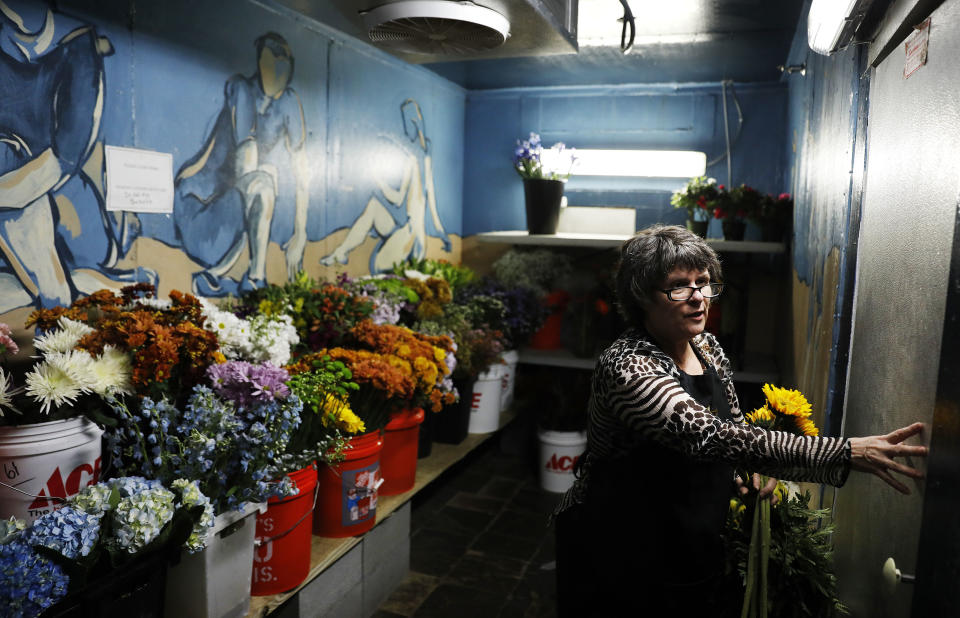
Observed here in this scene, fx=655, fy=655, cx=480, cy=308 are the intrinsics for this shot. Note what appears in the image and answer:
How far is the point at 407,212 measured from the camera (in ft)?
16.2

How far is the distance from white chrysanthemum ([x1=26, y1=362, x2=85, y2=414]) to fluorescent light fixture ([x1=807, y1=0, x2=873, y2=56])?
240 cm

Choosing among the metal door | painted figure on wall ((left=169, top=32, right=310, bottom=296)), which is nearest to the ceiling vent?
painted figure on wall ((left=169, top=32, right=310, bottom=296))

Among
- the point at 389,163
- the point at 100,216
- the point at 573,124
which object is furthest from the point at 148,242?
the point at 573,124

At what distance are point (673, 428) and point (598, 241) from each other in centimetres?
321

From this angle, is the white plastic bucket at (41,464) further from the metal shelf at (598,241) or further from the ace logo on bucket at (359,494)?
the metal shelf at (598,241)

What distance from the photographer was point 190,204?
3004 mm

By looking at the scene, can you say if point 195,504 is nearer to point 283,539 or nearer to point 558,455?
point 283,539

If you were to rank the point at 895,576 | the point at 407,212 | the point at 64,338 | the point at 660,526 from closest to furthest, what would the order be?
the point at 895,576 → the point at 660,526 → the point at 64,338 → the point at 407,212

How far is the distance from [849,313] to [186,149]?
2777 millimetres

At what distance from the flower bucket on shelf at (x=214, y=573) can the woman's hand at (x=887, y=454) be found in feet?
5.58

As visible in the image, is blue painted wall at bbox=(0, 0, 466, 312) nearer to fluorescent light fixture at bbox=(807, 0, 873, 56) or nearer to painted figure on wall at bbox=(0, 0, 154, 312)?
painted figure on wall at bbox=(0, 0, 154, 312)

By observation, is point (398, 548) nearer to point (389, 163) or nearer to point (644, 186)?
point (389, 163)

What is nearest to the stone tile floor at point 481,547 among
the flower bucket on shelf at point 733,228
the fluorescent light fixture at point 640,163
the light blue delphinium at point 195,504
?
the light blue delphinium at point 195,504

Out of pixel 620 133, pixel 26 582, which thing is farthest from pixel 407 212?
pixel 26 582
